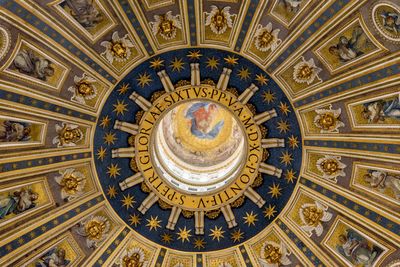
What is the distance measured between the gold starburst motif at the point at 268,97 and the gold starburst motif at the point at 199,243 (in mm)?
6614

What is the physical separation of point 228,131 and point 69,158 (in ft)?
29.5

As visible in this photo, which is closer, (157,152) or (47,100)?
(47,100)

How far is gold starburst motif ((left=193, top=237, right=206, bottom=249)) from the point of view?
784 inches

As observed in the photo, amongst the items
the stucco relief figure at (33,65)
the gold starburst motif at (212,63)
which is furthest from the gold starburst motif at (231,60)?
the stucco relief figure at (33,65)

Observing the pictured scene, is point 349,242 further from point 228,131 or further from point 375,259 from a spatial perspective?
point 228,131

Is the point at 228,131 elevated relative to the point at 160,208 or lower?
elevated

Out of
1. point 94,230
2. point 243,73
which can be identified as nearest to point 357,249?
point 243,73

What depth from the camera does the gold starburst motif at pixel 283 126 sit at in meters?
18.8

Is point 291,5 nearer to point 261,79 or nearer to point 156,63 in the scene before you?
point 261,79

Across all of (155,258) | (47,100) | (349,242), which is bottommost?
(155,258)

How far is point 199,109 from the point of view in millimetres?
24297

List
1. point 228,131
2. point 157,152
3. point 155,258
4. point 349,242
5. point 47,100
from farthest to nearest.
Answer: point 228,131 → point 157,152 → point 155,258 → point 349,242 → point 47,100

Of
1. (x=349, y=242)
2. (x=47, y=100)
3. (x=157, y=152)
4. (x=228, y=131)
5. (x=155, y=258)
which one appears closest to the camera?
(x=47, y=100)

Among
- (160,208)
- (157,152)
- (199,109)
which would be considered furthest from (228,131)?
(160,208)
